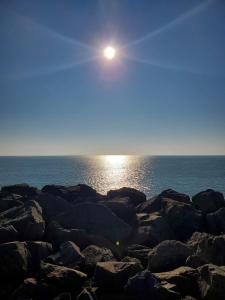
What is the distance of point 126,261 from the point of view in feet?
40.9

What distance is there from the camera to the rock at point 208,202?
844 inches

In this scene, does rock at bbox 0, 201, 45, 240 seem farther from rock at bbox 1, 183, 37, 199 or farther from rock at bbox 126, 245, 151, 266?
rock at bbox 1, 183, 37, 199

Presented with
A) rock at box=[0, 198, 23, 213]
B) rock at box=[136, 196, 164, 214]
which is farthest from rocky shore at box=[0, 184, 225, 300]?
rock at box=[0, 198, 23, 213]

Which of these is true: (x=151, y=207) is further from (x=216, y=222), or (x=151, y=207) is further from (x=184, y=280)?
(x=184, y=280)

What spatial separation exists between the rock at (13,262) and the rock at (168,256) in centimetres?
450

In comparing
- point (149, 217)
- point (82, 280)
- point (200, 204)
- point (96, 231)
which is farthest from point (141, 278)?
point (200, 204)

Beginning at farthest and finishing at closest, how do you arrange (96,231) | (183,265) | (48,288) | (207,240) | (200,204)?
(200,204)
(96,231)
(207,240)
(183,265)
(48,288)

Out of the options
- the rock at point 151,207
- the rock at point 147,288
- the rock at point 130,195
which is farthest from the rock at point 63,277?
the rock at point 130,195

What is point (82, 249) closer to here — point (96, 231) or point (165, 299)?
point (96, 231)

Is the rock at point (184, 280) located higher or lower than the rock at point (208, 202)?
lower

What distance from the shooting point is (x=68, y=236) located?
48.3 ft

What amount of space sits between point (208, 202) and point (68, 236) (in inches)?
423

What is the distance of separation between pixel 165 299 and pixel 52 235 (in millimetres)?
6716

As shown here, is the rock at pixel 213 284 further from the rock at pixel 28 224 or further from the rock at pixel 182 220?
the rock at pixel 28 224
